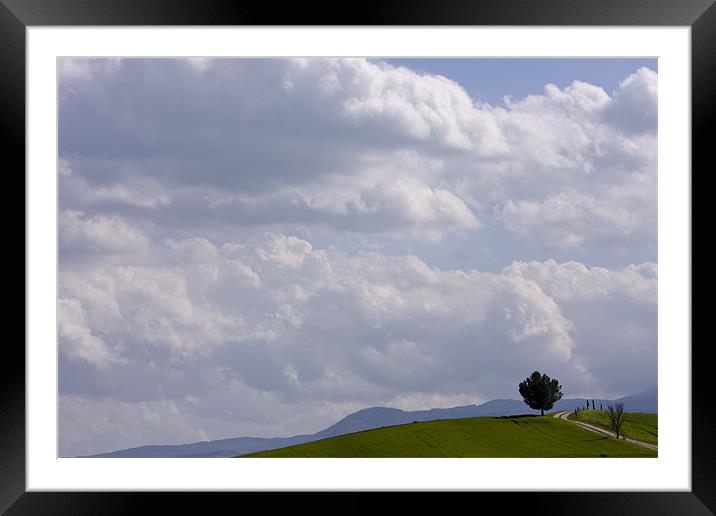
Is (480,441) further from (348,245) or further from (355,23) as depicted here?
(355,23)

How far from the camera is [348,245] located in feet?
27.2

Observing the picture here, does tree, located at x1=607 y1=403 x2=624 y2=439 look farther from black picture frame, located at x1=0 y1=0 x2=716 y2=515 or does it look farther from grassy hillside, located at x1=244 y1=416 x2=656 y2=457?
black picture frame, located at x1=0 y1=0 x2=716 y2=515

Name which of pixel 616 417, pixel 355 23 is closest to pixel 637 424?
pixel 616 417

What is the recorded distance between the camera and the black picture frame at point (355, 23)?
2045 mm

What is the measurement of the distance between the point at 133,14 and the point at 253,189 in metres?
6.93

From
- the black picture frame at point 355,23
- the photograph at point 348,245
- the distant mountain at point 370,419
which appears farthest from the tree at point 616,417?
the black picture frame at point 355,23

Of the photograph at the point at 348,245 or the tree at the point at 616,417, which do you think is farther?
the photograph at the point at 348,245

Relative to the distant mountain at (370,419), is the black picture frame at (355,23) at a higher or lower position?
higher

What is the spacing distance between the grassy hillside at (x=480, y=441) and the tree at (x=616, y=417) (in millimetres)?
131

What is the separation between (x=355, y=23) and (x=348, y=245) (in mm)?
6275

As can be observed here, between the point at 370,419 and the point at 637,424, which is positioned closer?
the point at 637,424

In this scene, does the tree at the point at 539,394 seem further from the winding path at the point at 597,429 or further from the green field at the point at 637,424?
the green field at the point at 637,424

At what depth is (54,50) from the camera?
7.24ft


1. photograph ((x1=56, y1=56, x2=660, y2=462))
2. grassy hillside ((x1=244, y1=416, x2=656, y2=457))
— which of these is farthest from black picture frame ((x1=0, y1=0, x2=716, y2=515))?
photograph ((x1=56, y1=56, x2=660, y2=462))
